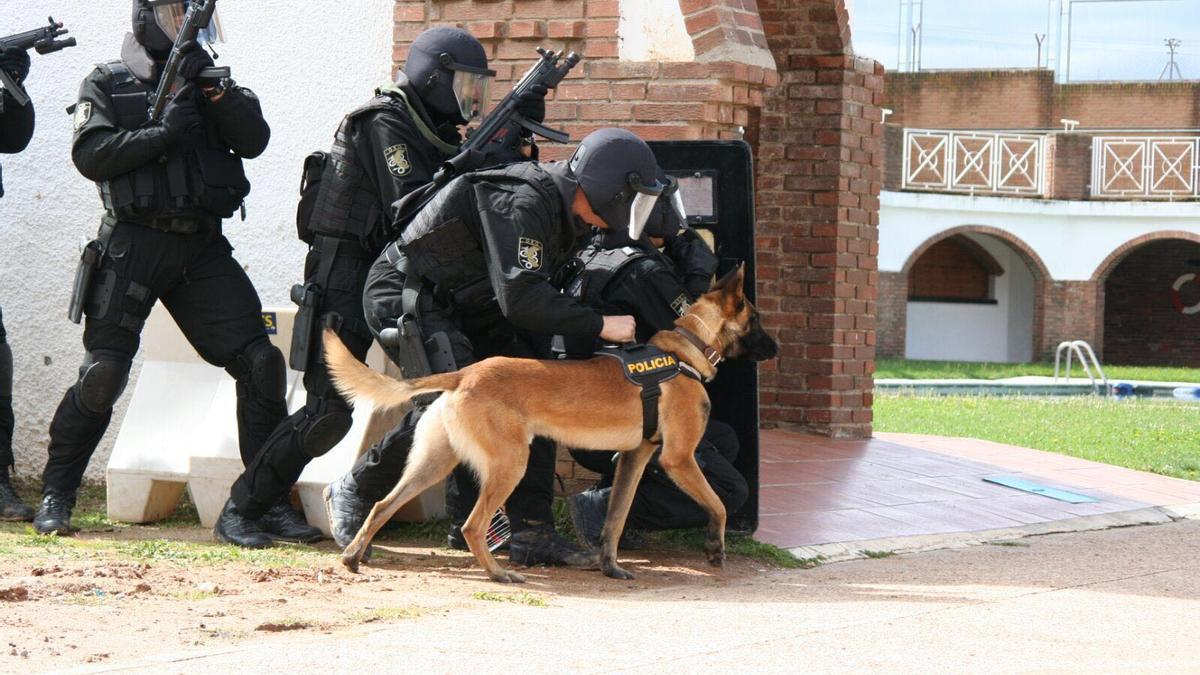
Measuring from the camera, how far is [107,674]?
397cm

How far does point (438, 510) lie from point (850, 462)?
3.03 m

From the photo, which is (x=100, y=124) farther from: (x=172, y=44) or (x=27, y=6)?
(x=27, y=6)

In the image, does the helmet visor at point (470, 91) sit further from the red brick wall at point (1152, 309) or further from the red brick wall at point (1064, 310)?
the red brick wall at point (1152, 309)

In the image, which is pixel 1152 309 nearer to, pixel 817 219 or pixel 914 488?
pixel 817 219

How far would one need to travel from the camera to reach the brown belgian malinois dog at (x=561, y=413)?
5.47m

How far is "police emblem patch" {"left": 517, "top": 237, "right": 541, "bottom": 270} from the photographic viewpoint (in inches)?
217

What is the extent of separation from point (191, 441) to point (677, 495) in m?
2.36

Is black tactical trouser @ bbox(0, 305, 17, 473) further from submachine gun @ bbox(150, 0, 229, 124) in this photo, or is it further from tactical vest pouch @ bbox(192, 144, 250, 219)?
submachine gun @ bbox(150, 0, 229, 124)

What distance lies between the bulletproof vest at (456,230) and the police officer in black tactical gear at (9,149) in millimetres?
2399

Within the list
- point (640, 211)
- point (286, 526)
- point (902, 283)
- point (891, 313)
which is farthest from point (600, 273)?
point (902, 283)

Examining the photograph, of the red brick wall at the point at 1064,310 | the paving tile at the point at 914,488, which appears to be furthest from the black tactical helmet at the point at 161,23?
the red brick wall at the point at 1064,310

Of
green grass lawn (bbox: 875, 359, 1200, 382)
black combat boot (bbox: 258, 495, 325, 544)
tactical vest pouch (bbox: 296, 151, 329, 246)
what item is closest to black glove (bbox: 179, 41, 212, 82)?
tactical vest pouch (bbox: 296, 151, 329, 246)

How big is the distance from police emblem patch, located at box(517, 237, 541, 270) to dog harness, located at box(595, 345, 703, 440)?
483mm

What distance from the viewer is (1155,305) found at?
34.6 m
